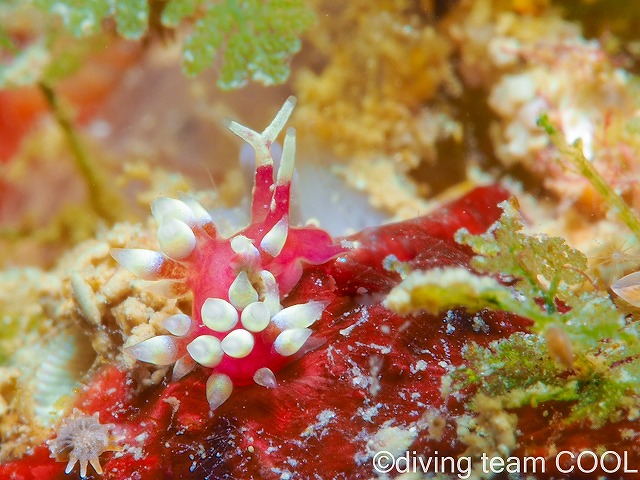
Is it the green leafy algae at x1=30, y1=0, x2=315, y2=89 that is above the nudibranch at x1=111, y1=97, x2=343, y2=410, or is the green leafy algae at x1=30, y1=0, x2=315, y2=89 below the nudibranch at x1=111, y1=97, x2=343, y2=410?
above

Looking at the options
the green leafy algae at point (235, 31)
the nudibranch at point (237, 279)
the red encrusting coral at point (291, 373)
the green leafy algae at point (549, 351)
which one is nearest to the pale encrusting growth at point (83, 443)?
the red encrusting coral at point (291, 373)

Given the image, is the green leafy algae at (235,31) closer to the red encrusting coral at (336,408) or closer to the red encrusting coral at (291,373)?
the red encrusting coral at (291,373)

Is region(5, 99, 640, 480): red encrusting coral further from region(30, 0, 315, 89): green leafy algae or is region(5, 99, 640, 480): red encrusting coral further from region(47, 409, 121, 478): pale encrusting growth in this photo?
region(30, 0, 315, 89): green leafy algae

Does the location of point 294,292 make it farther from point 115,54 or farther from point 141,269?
point 115,54

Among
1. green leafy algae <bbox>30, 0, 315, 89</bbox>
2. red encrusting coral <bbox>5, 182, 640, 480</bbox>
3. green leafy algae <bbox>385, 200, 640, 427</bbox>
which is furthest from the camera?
green leafy algae <bbox>30, 0, 315, 89</bbox>

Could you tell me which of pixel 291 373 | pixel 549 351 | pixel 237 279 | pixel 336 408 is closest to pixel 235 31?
pixel 237 279

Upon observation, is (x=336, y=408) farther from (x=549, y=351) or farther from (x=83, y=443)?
(x=83, y=443)

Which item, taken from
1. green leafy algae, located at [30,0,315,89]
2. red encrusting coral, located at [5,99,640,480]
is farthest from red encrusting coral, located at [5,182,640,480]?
green leafy algae, located at [30,0,315,89]

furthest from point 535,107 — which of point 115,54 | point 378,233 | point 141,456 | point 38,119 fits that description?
point 38,119
